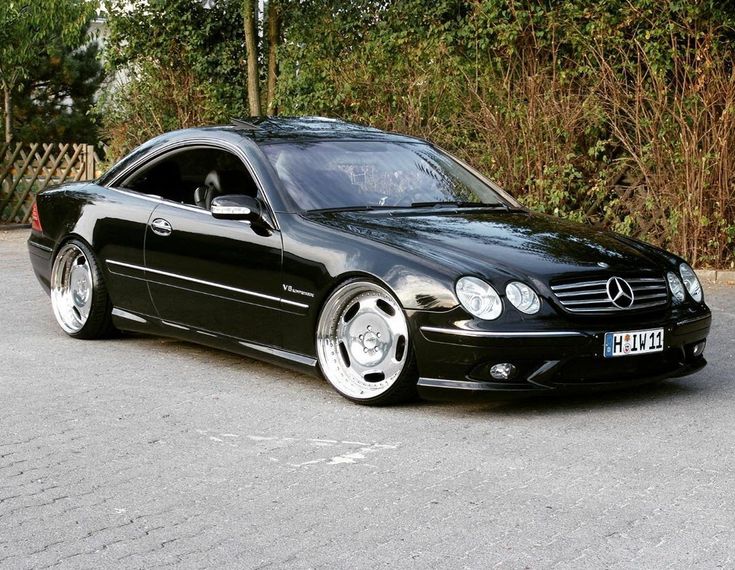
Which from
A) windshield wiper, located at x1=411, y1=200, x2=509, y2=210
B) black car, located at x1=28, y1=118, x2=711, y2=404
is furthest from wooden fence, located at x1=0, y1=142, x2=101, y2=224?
windshield wiper, located at x1=411, y1=200, x2=509, y2=210

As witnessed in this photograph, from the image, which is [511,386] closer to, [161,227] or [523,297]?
[523,297]

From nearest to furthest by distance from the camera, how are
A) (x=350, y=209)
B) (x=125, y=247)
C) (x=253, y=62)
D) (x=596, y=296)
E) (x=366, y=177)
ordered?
(x=596, y=296)
(x=350, y=209)
(x=366, y=177)
(x=125, y=247)
(x=253, y=62)

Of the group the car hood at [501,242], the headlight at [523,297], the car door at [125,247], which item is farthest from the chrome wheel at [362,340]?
the car door at [125,247]

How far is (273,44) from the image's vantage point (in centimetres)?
1833

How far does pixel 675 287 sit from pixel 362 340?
1726 millimetres

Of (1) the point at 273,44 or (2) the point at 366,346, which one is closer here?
(2) the point at 366,346

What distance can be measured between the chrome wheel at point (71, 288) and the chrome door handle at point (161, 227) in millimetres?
873

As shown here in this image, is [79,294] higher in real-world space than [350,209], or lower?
lower

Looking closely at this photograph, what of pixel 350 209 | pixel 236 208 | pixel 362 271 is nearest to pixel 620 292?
pixel 362 271

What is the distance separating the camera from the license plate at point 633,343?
6637mm

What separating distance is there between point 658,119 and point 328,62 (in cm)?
506

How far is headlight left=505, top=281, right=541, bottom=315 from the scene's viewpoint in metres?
6.52

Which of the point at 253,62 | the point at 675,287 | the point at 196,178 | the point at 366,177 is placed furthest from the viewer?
the point at 253,62

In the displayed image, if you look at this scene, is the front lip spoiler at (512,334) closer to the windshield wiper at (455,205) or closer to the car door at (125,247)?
the windshield wiper at (455,205)
